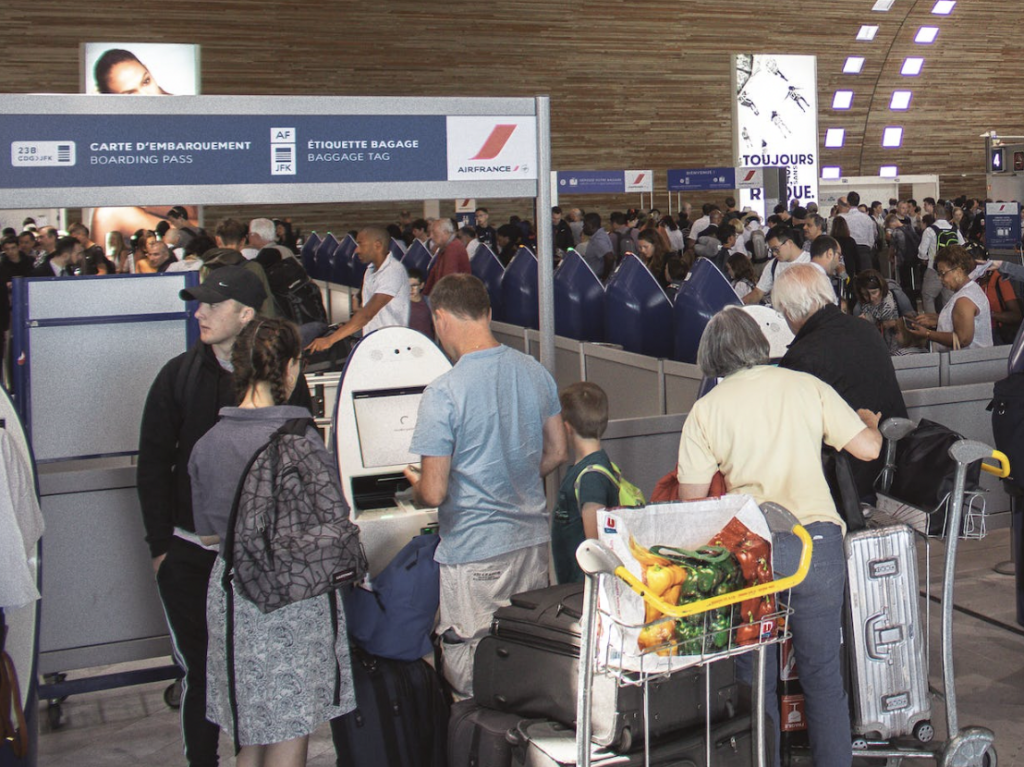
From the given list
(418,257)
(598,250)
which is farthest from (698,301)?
(598,250)

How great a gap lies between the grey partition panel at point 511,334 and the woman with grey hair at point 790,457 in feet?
13.1

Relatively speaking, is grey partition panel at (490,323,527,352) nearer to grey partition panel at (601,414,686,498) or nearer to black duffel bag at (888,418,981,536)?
grey partition panel at (601,414,686,498)

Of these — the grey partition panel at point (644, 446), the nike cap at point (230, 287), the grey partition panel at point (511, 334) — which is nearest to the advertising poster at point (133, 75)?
the grey partition panel at point (511, 334)

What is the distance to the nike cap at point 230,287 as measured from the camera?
2.98m

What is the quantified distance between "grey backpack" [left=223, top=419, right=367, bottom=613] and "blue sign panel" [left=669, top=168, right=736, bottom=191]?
46.2 feet

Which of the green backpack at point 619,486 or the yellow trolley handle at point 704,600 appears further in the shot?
the green backpack at point 619,486

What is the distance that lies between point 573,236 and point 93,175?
469 inches

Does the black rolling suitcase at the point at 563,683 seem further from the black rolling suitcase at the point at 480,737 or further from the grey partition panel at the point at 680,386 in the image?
the grey partition panel at the point at 680,386

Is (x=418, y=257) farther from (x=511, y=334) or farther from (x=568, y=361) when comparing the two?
(x=568, y=361)

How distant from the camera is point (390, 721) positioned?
113 inches

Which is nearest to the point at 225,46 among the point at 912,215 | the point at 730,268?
the point at 912,215

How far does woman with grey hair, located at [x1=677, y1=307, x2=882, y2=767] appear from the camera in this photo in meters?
2.71

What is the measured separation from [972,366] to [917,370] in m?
0.32

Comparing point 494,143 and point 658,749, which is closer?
point 658,749
